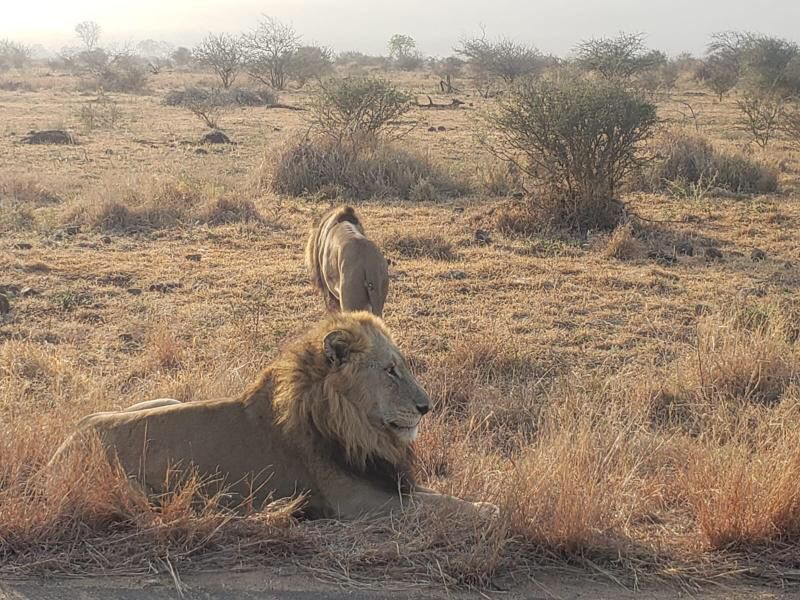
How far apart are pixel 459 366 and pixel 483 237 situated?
503 cm

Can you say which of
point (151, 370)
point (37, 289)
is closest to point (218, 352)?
point (151, 370)

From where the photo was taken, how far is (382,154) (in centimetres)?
1534

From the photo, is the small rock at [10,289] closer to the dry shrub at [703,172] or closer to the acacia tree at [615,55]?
the dry shrub at [703,172]

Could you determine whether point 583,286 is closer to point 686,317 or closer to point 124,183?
point 686,317

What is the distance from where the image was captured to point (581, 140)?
12.4m

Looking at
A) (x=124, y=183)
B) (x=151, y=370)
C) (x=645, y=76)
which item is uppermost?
(x=645, y=76)

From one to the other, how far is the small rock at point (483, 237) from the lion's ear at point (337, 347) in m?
7.64

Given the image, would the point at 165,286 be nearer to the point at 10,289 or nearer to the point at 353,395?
the point at 10,289

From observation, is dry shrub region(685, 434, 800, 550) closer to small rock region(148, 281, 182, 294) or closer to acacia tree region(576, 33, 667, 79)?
small rock region(148, 281, 182, 294)

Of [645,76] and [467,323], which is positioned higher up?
[645,76]

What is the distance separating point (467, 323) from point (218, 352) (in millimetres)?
2392

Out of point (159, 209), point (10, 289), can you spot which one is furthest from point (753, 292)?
point (159, 209)

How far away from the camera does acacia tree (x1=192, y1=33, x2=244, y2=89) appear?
41500mm

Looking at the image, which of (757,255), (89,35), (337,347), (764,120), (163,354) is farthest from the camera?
(89,35)
